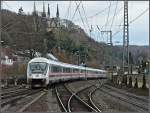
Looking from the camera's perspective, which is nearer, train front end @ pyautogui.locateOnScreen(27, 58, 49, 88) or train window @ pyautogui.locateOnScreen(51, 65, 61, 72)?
train front end @ pyautogui.locateOnScreen(27, 58, 49, 88)

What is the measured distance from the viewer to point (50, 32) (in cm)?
4869

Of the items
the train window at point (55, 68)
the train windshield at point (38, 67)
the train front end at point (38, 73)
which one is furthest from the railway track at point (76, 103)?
the train window at point (55, 68)

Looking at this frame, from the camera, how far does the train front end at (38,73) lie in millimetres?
37531

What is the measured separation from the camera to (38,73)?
124ft

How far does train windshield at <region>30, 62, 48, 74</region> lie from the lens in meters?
37.9

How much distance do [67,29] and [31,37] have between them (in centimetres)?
375

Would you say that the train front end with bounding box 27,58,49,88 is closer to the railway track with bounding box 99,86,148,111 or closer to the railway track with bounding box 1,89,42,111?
the railway track with bounding box 99,86,148,111

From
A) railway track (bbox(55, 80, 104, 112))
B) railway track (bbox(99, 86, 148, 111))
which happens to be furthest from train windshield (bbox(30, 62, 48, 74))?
railway track (bbox(99, 86, 148, 111))

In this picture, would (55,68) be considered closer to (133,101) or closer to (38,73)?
(38,73)

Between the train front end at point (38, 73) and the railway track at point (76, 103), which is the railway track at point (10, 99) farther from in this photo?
the train front end at point (38, 73)

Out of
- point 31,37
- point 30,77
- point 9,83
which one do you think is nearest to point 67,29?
point 31,37

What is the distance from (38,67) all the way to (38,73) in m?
0.70

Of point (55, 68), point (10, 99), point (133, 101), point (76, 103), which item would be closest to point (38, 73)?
point (55, 68)

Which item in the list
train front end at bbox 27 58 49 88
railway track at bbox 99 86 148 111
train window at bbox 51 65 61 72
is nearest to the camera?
railway track at bbox 99 86 148 111
